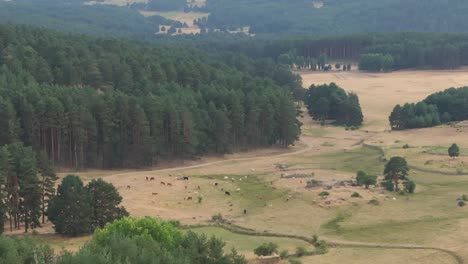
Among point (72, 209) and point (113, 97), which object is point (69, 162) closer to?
point (113, 97)

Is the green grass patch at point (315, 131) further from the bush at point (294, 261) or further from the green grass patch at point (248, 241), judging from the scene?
the bush at point (294, 261)

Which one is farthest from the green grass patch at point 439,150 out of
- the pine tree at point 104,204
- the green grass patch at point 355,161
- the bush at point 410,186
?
the pine tree at point 104,204

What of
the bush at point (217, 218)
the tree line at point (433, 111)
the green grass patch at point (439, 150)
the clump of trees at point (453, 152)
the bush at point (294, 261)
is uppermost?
the tree line at point (433, 111)

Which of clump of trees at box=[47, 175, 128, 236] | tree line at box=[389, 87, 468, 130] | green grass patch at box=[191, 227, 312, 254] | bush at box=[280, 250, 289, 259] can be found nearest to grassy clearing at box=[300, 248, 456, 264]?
bush at box=[280, 250, 289, 259]

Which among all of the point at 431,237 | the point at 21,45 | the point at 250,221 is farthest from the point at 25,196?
the point at 21,45

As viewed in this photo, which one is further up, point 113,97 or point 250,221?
point 113,97

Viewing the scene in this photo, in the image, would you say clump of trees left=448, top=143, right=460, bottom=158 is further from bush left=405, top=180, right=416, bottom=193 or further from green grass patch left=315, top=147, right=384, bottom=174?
bush left=405, top=180, right=416, bottom=193

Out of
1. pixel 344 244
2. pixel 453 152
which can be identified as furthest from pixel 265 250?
pixel 453 152
